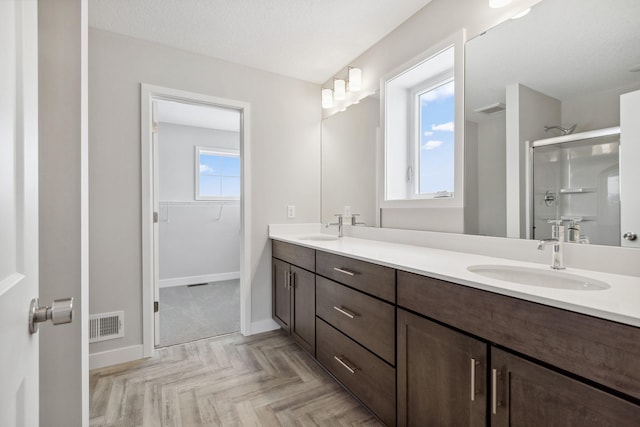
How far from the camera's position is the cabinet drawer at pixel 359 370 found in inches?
51.9

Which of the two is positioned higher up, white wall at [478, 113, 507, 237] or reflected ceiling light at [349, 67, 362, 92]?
reflected ceiling light at [349, 67, 362, 92]

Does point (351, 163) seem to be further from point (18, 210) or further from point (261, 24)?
point (18, 210)

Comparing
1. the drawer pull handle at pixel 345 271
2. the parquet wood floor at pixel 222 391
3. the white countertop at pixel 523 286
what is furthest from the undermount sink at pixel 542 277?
the parquet wood floor at pixel 222 391

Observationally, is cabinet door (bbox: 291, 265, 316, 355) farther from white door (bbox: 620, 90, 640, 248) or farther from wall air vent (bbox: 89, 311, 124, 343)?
white door (bbox: 620, 90, 640, 248)

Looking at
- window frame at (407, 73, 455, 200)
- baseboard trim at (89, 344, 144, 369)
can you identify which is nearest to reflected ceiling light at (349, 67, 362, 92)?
window frame at (407, 73, 455, 200)

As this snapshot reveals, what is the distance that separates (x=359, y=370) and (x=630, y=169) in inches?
54.1

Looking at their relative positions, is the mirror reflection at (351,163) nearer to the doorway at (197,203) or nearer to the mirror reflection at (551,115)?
the mirror reflection at (551,115)

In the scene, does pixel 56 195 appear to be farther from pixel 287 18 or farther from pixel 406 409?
pixel 287 18

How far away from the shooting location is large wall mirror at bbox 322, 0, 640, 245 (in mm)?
1108

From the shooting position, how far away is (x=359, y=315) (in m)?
1.50

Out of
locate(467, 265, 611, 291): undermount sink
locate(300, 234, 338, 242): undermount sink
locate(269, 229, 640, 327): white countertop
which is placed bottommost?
locate(467, 265, 611, 291): undermount sink

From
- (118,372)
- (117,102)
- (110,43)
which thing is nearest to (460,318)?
(118,372)

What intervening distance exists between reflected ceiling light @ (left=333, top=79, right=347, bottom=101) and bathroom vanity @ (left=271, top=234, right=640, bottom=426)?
4.79 ft

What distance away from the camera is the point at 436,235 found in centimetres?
176
